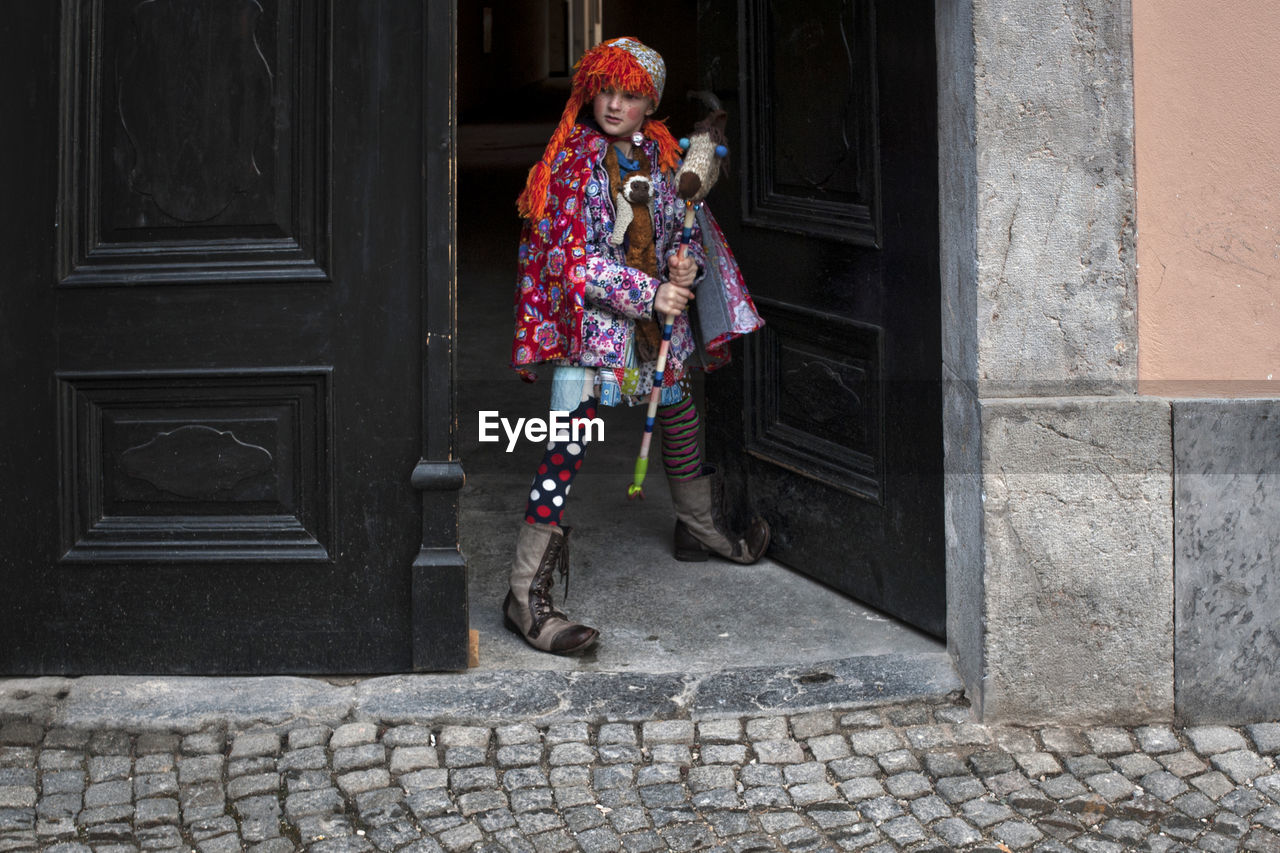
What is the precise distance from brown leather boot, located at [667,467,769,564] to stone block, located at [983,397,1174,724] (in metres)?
1.24

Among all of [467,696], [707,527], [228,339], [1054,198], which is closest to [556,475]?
[467,696]

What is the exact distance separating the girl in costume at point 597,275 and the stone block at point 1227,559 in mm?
1295

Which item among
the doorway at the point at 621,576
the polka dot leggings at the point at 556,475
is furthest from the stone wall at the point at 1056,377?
the polka dot leggings at the point at 556,475

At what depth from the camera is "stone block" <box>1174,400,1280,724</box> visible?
4.02 metres

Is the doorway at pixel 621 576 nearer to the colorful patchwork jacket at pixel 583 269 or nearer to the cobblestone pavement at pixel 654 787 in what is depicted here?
the cobblestone pavement at pixel 654 787

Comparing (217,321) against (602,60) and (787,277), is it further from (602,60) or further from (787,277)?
(787,277)

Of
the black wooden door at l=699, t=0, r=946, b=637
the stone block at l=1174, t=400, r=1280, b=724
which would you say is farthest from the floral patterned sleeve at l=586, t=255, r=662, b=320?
the stone block at l=1174, t=400, r=1280, b=724

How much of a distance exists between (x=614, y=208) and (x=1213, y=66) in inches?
61.1

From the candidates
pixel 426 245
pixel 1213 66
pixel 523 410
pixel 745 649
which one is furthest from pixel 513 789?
pixel 523 410

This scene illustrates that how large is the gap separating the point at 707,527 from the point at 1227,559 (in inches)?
65.7

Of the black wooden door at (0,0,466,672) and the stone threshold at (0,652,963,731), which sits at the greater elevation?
the black wooden door at (0,0,466,672)

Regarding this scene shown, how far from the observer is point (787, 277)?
4.96 meters

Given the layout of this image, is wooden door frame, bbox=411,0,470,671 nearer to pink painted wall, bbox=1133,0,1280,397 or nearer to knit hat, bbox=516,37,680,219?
knit hat, bbox=516,37,680,219

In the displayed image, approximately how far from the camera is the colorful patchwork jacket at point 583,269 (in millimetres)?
4348
